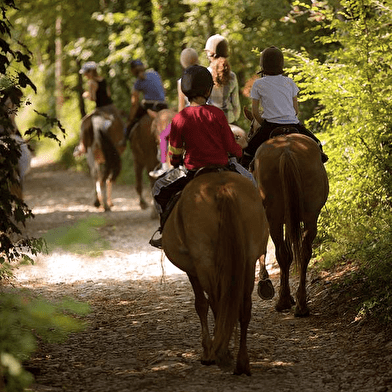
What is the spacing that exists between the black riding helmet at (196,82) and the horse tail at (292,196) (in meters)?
1.37

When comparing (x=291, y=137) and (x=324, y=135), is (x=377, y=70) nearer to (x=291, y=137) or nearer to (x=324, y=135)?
(x=324, y=135)

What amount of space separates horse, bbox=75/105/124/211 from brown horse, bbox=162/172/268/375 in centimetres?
1007

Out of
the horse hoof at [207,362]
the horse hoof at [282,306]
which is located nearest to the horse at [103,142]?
the horse hoof at [282,306]

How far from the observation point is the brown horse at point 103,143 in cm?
1599

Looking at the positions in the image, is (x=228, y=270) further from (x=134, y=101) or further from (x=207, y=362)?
(x=134, y=101)

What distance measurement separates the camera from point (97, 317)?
8.45 meters

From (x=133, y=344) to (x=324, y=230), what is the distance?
359cm

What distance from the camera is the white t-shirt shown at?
8344 mm

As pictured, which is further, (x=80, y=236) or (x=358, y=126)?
(x=358, y=126)

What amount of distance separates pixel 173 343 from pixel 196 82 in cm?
230

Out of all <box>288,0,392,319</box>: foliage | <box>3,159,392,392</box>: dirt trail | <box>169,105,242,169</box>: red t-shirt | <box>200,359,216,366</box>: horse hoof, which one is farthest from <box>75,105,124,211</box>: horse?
<box>200,359,216,366</box>: horse hoof

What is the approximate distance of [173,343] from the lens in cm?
705

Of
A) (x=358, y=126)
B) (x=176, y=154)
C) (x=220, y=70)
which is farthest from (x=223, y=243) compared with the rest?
(x=220, y=70)

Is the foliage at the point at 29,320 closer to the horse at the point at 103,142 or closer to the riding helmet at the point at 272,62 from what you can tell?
the riding helmet at the point at 272,62
